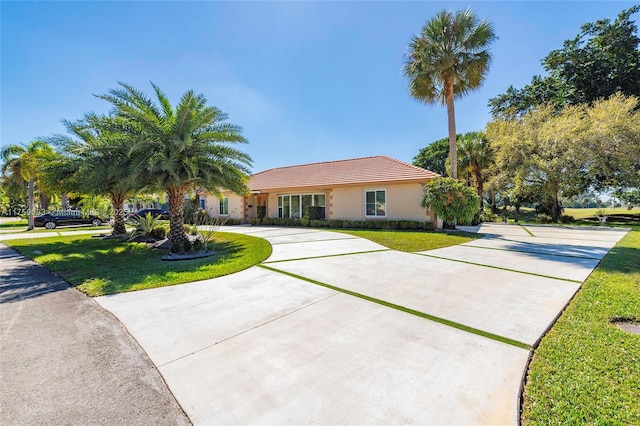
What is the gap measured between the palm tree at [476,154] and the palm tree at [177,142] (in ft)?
78.4

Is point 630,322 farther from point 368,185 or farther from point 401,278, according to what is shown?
point 368,185

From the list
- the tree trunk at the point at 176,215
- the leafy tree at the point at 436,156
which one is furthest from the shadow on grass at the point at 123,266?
the leafy tree at the point at 436,156

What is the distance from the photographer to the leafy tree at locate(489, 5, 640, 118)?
78.6 feet

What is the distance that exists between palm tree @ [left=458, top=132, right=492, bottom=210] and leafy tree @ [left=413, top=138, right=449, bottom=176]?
972 cm

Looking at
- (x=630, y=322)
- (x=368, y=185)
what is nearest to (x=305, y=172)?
(x=368, y=185)

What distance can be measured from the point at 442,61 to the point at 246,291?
16.5 meters

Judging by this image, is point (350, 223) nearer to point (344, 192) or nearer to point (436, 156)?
point (344, 192)

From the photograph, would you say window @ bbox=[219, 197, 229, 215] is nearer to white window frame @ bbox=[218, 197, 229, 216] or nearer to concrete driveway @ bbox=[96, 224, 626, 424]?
white window frame @ bbox=[218, 197, 229, 216]

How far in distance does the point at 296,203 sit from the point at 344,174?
4.63m

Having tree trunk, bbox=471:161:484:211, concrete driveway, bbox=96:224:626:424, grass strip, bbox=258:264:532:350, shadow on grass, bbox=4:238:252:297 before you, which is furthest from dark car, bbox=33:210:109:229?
tree trunk, bbox=471:161:484:211

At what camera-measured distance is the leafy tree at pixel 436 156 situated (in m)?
37.4

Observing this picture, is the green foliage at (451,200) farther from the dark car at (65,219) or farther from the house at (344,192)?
the dark car at (65,219)

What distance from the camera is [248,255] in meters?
8.80

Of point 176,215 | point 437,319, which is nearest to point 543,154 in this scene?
point 437,319
